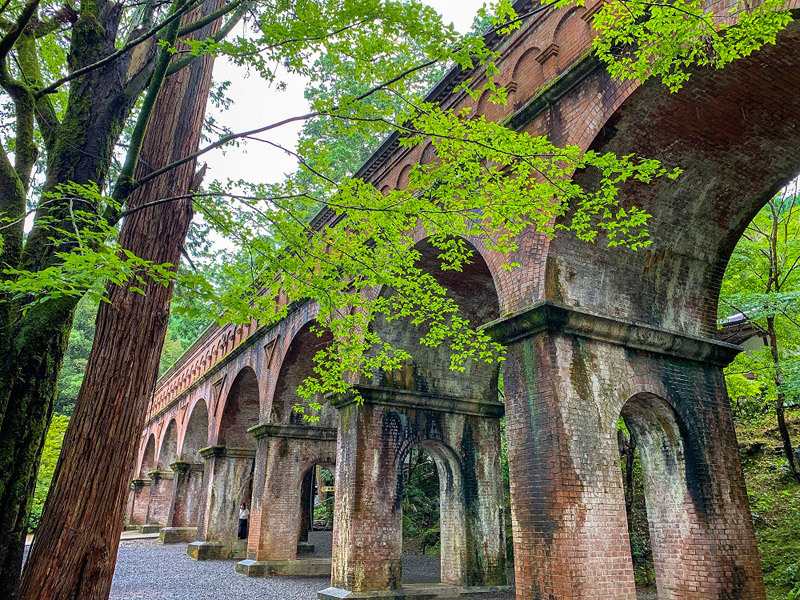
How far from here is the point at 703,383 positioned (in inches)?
314

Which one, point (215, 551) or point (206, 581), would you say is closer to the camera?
point (206, 581)

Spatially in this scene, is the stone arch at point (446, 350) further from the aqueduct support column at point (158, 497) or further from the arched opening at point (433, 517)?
the aqueduct support column at point (158, 497)

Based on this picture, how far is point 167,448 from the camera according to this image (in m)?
30.2

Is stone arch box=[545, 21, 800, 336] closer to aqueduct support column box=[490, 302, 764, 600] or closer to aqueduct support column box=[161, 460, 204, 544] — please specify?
aqueduct support column box=[490, 302, 764, 600]

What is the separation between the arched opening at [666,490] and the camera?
722cm

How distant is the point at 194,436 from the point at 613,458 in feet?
71.0

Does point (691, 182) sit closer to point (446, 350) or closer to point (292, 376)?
point (446, 350)

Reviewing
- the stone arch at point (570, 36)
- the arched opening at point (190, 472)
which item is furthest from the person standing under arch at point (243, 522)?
the stone arch at point (570, 36)

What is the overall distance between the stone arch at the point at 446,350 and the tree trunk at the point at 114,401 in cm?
562

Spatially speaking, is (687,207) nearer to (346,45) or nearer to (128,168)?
(346,45)

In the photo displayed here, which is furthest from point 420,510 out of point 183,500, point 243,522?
point 183,500

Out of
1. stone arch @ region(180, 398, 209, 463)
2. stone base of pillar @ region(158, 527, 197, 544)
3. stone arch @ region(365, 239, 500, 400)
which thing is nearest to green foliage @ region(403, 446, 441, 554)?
stone arch @ region(365, 239, 500, 400)

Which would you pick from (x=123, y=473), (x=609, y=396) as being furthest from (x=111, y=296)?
(x=609, y=396)

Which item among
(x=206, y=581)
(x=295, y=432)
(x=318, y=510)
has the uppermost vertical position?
(x=295, y=432)
